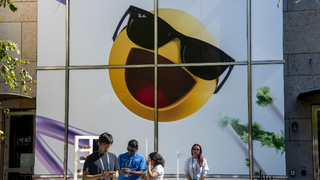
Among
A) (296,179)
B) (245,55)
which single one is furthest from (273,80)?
(296,179)

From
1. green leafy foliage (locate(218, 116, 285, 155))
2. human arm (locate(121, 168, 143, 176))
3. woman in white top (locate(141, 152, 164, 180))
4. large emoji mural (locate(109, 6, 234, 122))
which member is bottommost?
human arm (locate(121, 168, 143, 176))

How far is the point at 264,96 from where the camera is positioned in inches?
265

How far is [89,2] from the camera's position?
7414 mm

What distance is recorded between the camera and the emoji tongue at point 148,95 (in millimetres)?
7062

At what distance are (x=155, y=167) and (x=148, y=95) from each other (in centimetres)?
237

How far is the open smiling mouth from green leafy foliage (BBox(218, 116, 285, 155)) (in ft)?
3.57

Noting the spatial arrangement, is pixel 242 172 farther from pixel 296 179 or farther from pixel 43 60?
pixel 43 60

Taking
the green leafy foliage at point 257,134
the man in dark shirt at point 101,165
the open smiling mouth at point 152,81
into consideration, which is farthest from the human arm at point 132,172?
the green leafy foliage at point 257,134

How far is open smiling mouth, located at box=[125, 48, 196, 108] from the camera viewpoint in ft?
23.1

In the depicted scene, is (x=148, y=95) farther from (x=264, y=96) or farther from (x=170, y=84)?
(x=264, y=96)

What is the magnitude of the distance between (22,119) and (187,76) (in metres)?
4.80

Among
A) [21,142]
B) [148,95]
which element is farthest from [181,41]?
[21,142]

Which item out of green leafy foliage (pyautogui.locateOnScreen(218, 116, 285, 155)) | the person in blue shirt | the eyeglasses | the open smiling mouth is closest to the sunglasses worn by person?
the eyeglasses

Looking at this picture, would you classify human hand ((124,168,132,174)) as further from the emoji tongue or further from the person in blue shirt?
the emoji tongue
